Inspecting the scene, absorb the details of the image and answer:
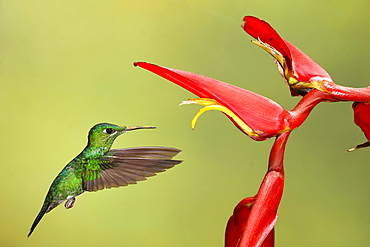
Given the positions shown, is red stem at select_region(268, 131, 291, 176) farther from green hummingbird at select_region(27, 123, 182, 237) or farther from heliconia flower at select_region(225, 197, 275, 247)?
green hummingbird at select_region(27, 123, 182, 237)

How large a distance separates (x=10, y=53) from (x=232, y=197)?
625mm

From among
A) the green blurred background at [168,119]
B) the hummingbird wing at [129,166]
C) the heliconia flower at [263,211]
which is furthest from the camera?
the green blurred background at [168,119]

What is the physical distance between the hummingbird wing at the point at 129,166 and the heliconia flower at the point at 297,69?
0.42 metres

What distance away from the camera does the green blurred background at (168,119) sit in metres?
1.08

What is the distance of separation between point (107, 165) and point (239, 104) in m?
0.49

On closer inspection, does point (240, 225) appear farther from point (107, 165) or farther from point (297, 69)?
point (107, 165)

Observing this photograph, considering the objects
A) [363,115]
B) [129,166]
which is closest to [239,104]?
[363,115]

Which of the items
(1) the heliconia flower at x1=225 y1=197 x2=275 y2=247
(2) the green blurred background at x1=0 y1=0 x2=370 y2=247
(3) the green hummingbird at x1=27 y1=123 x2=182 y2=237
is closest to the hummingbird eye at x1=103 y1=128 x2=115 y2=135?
(3) the green hummingbird at x1=27 y1=123 x2=182 y2=237

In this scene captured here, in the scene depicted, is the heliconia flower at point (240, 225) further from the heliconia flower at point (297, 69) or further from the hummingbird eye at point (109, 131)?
the hummingbird eye at point (109, 131)

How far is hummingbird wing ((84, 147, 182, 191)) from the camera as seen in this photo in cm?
74

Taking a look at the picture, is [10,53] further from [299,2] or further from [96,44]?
[299,2]

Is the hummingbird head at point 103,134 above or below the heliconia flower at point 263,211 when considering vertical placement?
above

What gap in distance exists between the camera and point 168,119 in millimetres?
1090

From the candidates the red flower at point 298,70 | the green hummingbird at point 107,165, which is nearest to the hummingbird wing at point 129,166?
the green hummingbird at point 107,165
